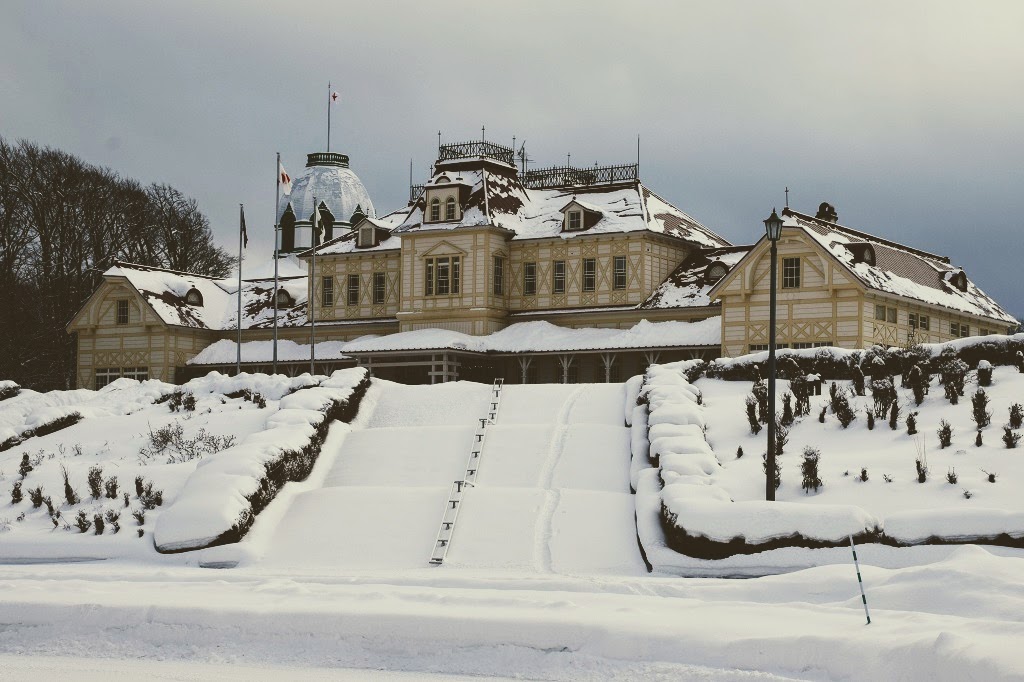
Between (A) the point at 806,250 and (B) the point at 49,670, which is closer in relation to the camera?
(B) the point at 49,670

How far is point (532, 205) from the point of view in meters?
50.2

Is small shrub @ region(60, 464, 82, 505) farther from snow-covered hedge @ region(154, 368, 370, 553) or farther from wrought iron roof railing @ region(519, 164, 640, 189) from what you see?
wrought iron roof railing @ region(519, 164, 640, 189)

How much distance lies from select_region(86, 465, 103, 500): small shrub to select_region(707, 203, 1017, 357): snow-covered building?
2431cm

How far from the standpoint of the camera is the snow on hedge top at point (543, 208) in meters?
46.7

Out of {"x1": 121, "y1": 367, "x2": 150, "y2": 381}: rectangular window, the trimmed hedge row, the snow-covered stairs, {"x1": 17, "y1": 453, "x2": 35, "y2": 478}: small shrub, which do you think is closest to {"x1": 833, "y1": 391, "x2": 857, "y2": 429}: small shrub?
the snow-covered stairs

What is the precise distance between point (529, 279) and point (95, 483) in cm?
2945

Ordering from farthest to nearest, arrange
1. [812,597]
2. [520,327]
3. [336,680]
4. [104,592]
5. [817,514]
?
[520,327], [817,514], [104,592], [812,597], [336,680]


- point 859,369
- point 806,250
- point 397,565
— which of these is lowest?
point 397,565

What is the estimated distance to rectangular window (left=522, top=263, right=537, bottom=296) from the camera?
4731cm

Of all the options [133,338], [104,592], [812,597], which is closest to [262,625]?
[104,592]

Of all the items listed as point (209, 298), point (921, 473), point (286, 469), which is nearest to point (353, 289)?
point (209, 298)

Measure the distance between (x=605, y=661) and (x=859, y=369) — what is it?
13528 mm

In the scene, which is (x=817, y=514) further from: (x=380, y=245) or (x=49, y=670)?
(x=380, y=245)

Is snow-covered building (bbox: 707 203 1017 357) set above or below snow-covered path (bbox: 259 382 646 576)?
above
